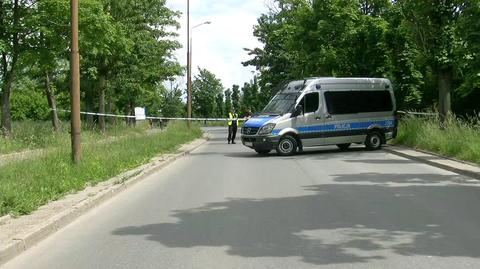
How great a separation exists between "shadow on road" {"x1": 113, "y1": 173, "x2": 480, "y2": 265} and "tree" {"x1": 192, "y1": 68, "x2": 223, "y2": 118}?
291 feet

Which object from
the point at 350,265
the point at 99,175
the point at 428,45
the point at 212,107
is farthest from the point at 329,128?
the point at 212,107

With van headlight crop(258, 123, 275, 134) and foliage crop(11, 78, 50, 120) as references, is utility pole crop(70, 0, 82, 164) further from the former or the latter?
foliage crop(11, 78, 50, 120)

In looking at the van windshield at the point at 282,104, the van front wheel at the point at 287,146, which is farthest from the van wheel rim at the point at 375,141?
the van windshield at the point at 282,104

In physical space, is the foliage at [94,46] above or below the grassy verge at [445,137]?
above

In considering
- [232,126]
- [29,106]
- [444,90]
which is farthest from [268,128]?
[29,106]

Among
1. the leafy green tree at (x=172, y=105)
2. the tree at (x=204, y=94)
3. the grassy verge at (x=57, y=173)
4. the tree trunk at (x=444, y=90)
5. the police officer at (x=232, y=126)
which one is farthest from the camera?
the tree at (x=204, y=94)

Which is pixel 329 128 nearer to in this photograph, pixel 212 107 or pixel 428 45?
pixel 428 45

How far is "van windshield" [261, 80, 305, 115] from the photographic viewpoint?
20.8m

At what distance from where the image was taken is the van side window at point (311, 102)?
2075 cm

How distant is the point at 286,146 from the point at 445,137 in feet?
16.9

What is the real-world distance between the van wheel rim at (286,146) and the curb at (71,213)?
5833 millimetres

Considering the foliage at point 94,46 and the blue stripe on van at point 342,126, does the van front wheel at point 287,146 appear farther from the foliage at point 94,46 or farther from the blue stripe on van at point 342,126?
the foliage at point 94,46

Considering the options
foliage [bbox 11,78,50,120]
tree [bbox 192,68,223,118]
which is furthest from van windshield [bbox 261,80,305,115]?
tree [bbox 192,68,223,118]

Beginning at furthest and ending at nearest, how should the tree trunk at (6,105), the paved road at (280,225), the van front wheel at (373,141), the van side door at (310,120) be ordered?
the tree trunk at (6,105) → the van front wheel at (373,141) → the van side door at (310,120) → the paved road at (280,225)
